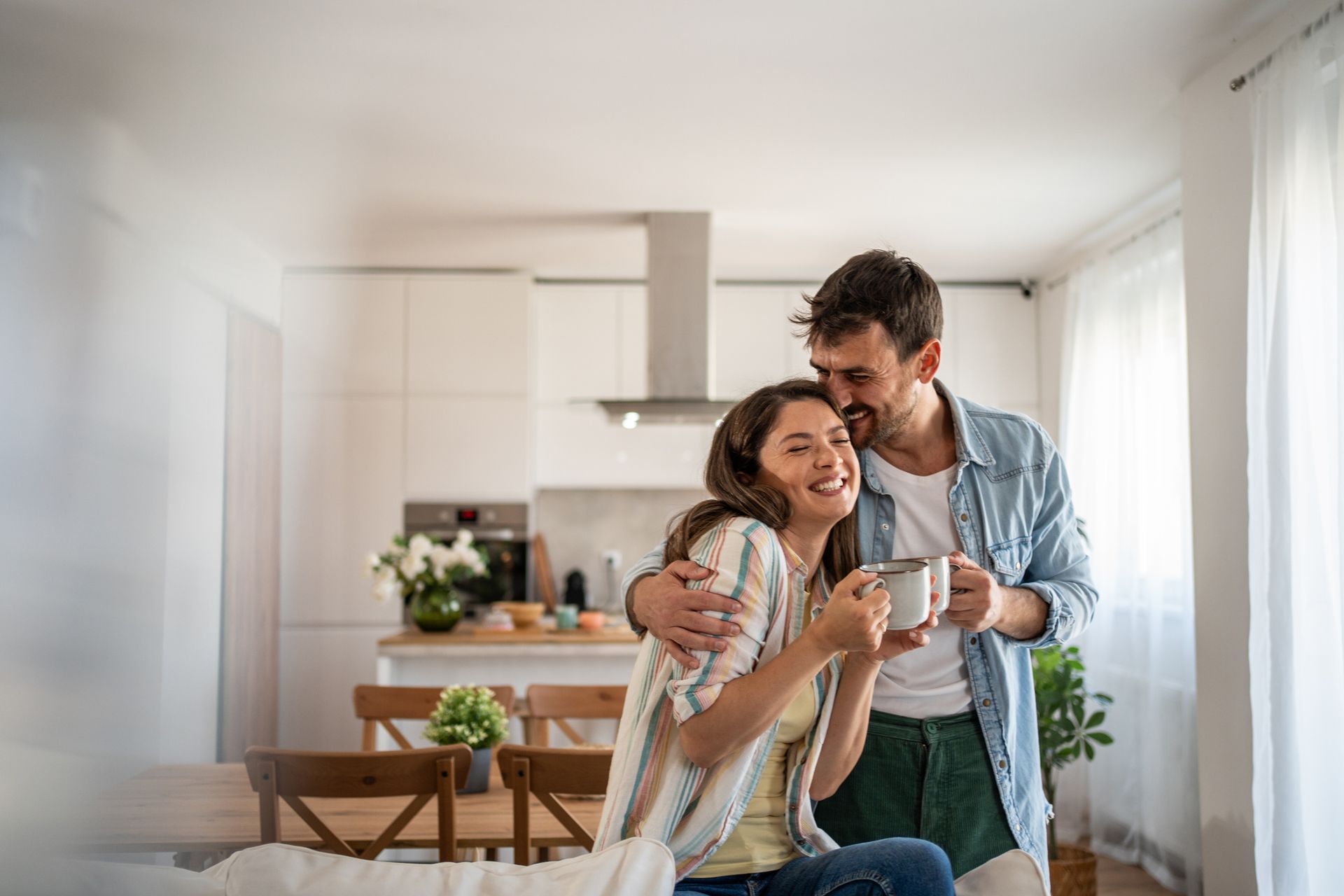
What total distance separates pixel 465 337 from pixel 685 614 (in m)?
4.00

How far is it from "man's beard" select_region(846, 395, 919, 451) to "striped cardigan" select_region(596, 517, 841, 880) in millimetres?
330

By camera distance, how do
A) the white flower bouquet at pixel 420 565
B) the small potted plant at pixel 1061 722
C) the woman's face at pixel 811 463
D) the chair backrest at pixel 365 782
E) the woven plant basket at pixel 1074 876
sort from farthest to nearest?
1. the white flower bouquet at pixel 420 565
2. the small potted plant at pixel 1061 722
3. the woven plant basket at pixel 1074 876
4. the chair backrest at pixel 365 782
5. the woman's face at pixel 811 463

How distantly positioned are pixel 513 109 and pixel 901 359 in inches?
79.3

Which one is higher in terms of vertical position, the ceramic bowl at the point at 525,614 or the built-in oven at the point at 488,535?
the built-in oven at the point at 488,535

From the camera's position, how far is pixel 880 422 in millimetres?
1521

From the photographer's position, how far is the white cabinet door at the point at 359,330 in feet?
16.2

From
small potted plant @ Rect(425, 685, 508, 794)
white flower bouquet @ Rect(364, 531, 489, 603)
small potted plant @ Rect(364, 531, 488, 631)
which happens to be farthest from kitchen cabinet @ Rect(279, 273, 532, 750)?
small potted plant @ Rect(425, 685, 508, 794)

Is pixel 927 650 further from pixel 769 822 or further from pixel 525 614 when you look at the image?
pixel 525 614

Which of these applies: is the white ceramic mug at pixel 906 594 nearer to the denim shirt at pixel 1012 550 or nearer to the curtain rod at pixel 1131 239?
the denim shirt at pixel 1012 550

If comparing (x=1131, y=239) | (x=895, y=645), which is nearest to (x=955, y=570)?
(x=895, y=645)

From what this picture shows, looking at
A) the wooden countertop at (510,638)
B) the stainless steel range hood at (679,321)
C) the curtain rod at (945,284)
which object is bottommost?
the wooden countertop at (510,638)

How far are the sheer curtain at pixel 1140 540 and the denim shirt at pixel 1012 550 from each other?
7.71 feet

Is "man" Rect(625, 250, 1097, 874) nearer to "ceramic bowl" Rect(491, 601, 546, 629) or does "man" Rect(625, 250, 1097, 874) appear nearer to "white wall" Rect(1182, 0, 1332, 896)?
"white wall" Rect(1182, 0, 1332, 896)

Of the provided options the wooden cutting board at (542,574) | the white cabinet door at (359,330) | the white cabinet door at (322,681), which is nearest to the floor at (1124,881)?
the wooden cutting board at (542,574)
